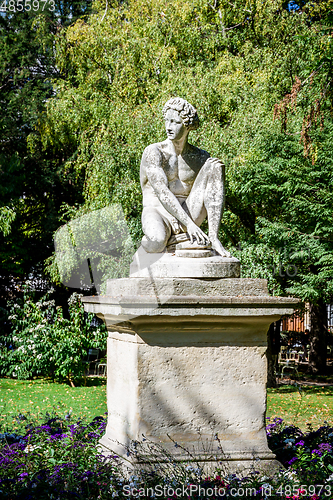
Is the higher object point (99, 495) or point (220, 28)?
point (220, 28)

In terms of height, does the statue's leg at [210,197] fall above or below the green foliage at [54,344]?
above

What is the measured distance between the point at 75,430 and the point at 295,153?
7.14 meters

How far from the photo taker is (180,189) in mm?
4277

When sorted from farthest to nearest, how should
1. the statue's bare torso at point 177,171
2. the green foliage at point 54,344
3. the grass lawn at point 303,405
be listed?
the green foliage at point 54,344 → the grass lawn at point 303,405 → the statue's bare torso at point 177,171

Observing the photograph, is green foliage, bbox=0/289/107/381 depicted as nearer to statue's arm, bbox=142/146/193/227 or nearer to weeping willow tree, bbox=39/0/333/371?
weeping willow tree, bbox=39/0/333/371

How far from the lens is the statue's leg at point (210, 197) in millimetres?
4133

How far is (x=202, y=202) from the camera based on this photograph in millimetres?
4203

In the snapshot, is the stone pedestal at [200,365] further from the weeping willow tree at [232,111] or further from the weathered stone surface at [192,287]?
the weeping willow tree at [232,111]

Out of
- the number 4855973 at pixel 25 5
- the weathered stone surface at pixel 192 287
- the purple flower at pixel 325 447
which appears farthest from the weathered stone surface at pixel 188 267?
the number 4855973 at pixel 25 5

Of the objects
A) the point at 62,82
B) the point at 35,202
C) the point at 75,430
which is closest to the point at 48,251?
the point at 35,202

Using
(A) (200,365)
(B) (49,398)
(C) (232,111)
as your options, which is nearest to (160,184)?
(A) (200,365)

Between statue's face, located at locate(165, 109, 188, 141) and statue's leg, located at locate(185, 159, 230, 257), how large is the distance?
301mm

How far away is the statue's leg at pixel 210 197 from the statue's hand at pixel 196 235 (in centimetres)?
15

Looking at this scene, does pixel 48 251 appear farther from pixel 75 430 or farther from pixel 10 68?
pixel 75 430
